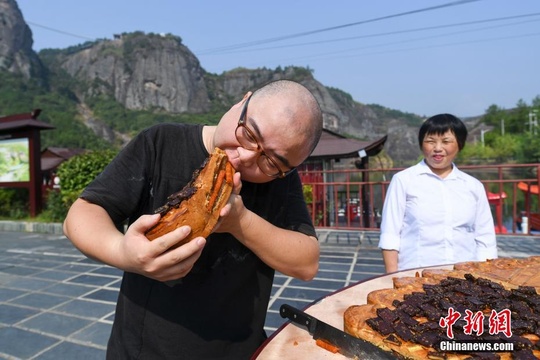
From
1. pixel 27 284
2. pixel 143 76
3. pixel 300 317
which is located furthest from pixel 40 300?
pixel 143 76

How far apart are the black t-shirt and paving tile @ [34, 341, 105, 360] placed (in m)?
1.85

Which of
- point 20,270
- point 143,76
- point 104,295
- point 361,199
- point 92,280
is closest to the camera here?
point 104,295

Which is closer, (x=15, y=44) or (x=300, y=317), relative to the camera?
(x=300, y=317)

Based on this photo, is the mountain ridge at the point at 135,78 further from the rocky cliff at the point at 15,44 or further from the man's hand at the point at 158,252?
the man's hand at the point at 158,252

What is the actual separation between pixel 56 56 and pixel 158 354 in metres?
115

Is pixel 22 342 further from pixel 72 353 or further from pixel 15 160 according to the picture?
pixel 15 160

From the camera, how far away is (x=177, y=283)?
1.32m

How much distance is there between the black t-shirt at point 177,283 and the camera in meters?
1.30

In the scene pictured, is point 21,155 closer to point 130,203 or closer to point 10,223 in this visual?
point 10,223

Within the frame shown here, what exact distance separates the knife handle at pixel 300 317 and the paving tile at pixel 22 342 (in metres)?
2.71

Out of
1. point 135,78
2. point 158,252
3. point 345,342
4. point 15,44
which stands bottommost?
point 345,342

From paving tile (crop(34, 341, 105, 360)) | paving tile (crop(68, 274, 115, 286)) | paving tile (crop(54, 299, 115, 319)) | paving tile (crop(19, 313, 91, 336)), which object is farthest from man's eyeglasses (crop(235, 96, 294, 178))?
paving tile (crop(68, 274, 115, 286))

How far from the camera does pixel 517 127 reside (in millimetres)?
70938

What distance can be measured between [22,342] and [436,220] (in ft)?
11.6
